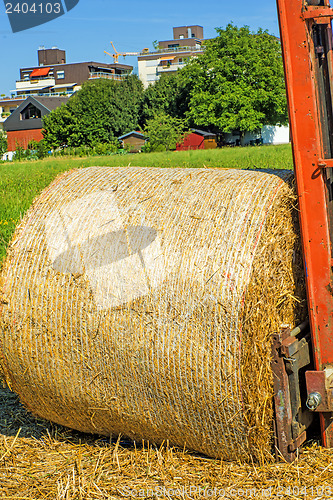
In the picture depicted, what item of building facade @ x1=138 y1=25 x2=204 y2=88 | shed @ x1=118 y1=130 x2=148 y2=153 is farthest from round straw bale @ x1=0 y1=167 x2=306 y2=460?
building facade @ x1=138 y1=25 x2=204 y2=88

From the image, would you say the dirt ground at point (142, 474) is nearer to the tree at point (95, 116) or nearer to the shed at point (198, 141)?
the shed at point (198, 141)

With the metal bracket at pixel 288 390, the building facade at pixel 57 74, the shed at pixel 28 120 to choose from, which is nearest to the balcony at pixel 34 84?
the building facade at pixel 57 74

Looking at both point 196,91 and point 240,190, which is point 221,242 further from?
point 196,91

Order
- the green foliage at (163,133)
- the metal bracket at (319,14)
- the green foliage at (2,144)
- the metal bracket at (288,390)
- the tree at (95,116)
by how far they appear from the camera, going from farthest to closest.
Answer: the green foliage at (2,144)
the tree at (95,116)
the green foliage at (163,133)
the metal bracket at (288,390)
the metal bracket at (319,14)

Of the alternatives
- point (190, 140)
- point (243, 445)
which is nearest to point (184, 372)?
point (243, 445)

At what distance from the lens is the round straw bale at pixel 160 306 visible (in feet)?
10.3

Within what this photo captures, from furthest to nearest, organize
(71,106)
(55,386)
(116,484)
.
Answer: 1. (71,106)
2. (55,386)
3. (116,484)

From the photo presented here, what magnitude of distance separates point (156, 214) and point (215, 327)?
81 centimetres

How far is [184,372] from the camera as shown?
3.20 m

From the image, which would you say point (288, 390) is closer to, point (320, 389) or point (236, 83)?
point (320, 389)

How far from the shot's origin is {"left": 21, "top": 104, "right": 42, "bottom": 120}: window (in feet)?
282

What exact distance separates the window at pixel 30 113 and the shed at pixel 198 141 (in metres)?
29.0

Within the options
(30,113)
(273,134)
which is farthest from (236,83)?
(30,113)

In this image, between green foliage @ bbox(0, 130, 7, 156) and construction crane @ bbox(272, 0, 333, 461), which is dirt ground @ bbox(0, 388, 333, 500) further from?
green foliage @ bbox(0, 130, 7, 156)
